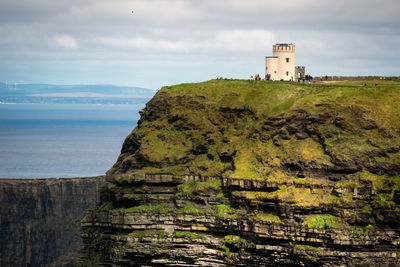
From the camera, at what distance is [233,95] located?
93375 millimetres

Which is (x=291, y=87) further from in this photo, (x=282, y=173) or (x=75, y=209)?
(x=75, y=209)

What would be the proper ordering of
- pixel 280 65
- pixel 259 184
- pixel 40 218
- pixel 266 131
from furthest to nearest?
pixel 40 218
pixel 280 65
pixel 266 131
pixel 259 184

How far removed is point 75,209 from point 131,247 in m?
60.6

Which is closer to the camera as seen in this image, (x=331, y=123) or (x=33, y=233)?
(x=331, y=123)

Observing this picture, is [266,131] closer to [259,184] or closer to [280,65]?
[259,184]

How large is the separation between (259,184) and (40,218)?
231 feet

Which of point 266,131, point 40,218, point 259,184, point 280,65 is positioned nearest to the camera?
point 259,184

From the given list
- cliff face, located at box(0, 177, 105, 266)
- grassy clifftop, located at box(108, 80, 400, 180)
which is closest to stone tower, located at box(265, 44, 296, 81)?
grassy clifftop, located at box(108, 80, 400, 180)

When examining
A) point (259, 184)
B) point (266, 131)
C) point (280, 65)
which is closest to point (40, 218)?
point (280, 65)

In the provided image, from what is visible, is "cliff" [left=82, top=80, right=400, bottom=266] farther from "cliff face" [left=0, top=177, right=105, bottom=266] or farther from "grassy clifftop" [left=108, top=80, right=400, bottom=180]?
"cliff face" [left=0, top=177, right=105, bottom=266]

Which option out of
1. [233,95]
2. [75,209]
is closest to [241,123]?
[233,95]

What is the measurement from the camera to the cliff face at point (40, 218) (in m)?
130

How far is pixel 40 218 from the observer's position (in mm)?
135375

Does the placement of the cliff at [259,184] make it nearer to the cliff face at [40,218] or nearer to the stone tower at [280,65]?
the stone tower at [280,65]
